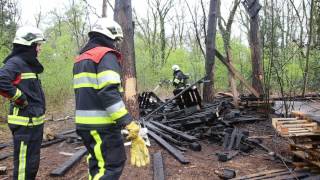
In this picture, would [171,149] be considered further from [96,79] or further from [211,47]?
[211,47]

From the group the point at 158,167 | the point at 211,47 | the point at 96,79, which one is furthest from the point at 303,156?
the point at 211,47

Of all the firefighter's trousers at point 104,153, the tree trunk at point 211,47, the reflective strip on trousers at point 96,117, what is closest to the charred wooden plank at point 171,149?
the firefighter's trousers at point 104,153

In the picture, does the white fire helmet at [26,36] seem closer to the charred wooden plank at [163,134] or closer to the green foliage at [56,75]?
the charred wooden plank at [163,134]

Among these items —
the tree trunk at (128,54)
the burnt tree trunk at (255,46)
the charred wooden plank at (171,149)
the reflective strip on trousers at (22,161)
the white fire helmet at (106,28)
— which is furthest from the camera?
the burnt tree trunk at (255,46)

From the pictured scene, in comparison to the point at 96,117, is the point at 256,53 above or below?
above

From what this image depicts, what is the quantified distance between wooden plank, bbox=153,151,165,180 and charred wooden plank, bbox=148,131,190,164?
30cm

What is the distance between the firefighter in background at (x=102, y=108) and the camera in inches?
139

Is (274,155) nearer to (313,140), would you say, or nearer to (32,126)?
(313,140)

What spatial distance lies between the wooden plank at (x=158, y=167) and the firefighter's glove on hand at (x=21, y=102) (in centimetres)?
222

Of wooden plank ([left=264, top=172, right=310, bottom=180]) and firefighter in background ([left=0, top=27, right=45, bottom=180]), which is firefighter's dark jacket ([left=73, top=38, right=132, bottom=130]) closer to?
firefighter in background ([left=0, top=27, right=45, bottom=180])

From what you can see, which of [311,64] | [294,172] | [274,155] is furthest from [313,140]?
[311,64]

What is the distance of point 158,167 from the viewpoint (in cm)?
584

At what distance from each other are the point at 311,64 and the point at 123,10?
7.10 meters

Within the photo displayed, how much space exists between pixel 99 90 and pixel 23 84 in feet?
5.36
